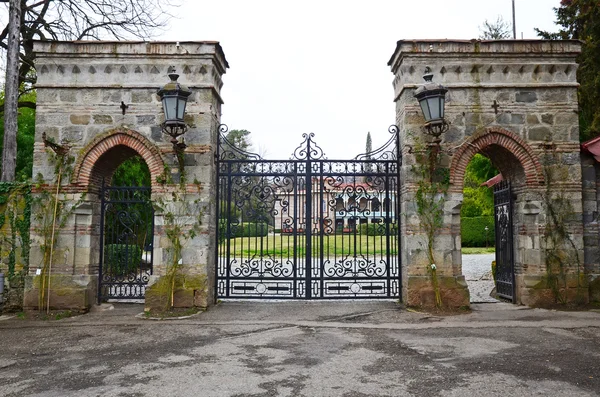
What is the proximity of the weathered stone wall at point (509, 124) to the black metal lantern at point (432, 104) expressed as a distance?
1.90ft

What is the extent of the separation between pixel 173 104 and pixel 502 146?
5634mm

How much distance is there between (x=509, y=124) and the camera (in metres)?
8.13

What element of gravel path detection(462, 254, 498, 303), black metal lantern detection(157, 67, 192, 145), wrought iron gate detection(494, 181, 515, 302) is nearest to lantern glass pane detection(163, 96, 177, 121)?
black metal lantern detection(157, 67, 192, 145)

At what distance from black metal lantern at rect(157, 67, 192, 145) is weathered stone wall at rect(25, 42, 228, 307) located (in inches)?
27.5

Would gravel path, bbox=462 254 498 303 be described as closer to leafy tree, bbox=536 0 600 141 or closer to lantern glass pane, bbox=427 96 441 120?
lantern glass pane, bbox=427 96 441 120

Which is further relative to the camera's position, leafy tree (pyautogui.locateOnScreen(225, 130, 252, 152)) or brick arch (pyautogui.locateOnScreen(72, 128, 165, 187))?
leafy tree (pyautogui.locateOnScreen(225, 130, 252, 152))

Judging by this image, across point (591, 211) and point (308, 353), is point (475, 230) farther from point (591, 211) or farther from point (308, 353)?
point (308, 353)

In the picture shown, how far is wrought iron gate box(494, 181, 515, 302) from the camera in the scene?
8.51m

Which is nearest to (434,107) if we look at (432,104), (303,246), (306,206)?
(432,104)

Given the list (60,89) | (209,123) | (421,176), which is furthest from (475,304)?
(60,89)

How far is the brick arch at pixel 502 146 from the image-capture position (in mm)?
8016

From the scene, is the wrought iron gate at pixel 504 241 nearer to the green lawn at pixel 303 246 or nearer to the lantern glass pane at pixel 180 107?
the green lawn at pixel 303 246

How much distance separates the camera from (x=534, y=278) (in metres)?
8.00

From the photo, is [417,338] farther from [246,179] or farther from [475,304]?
[246,179]
